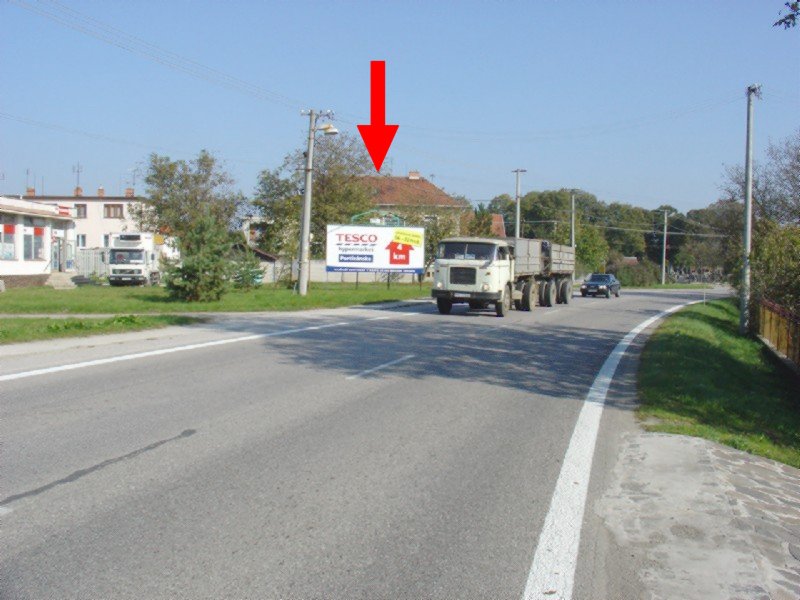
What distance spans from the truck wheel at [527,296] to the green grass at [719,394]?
7.97 meters

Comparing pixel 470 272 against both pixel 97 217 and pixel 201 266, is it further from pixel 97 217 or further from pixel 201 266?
pixel 97 217

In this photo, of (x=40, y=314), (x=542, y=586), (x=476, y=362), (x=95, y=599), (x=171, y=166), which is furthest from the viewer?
(x=171, y=166)

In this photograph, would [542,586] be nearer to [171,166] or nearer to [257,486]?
[257,486]

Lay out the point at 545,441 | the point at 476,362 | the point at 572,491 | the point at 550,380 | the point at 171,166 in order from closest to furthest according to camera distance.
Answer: the point at 572,491 < the point at 545,441 < the point at 550,380 < the point at 476,362 < the point at 171,166

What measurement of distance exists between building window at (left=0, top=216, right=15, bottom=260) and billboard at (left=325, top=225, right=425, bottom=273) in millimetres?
15354

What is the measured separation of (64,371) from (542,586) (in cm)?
917

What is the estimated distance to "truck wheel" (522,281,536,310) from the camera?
29.9 meters

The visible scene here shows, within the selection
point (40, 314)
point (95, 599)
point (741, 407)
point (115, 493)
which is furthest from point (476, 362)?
point (40, 314)

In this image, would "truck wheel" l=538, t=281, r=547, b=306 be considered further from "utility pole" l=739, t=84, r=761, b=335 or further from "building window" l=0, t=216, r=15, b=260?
"building window" l=0, t=216, r=15, b=260

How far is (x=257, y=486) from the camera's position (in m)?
6.30

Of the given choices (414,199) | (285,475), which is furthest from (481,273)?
(414,199)

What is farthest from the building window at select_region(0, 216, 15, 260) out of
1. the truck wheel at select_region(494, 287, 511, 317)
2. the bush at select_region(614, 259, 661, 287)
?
the bush at select_region(614, 259, 661, 287)

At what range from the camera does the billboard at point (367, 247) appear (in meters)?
42.2

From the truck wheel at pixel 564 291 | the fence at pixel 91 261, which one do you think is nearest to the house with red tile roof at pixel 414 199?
the truck wheel at pixel 564 291
